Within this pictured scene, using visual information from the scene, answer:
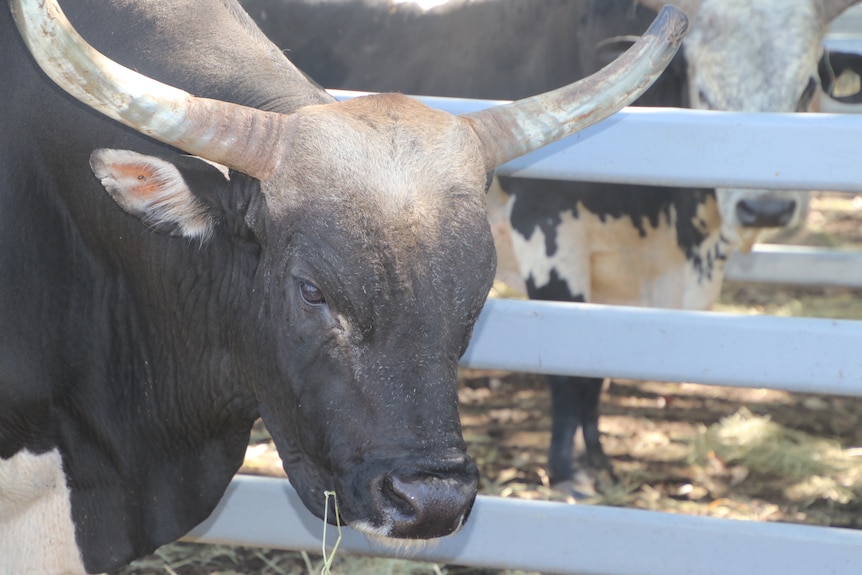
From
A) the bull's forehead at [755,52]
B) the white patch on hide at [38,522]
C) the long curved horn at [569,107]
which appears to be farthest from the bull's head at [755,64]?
the white patch on hide at [38,522]

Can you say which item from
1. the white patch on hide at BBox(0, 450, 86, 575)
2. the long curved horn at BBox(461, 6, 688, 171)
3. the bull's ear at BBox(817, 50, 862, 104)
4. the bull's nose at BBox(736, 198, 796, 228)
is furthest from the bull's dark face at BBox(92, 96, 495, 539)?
the bull's ear at BBox(817, 50, 862, 104)

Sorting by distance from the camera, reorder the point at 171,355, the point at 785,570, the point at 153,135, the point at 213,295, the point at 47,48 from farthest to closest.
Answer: the point at 785,570 → the point at 171,355 → the point at 213,295 → the point at 153,135 → the point at 47,48

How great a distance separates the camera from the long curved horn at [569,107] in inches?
105

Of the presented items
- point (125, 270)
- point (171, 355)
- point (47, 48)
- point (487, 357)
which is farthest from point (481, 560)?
point (47, 48)

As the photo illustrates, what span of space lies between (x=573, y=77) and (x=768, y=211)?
104 cm

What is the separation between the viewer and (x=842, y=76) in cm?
504

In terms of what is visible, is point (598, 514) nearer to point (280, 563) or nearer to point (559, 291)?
point (280, 563)

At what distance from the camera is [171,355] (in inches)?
113

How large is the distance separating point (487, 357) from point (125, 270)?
115 cm

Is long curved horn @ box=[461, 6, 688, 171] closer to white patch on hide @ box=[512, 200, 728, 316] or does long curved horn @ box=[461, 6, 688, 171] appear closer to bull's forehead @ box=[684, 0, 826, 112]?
bull's forehead @ box=[684, 0, 826, 112]

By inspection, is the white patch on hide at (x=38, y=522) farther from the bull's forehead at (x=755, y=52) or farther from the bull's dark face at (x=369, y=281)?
the bull's forehead at (x=755, y=52)

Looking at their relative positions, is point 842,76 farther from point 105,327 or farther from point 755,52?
point 105,327

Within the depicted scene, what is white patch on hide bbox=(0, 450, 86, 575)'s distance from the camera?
9.34ft

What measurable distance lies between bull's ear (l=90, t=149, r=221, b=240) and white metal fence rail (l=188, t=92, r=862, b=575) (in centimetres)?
102
